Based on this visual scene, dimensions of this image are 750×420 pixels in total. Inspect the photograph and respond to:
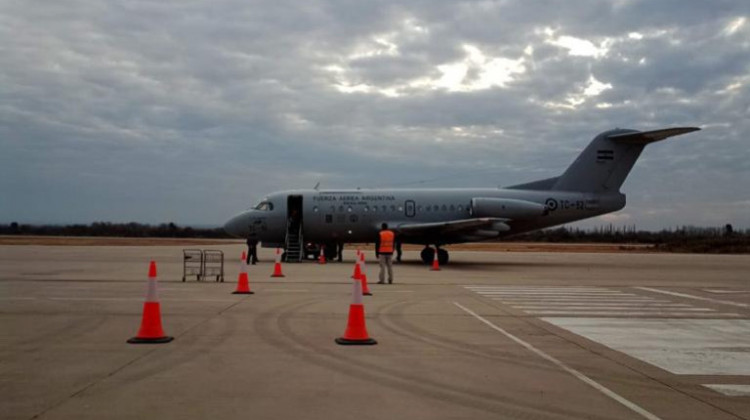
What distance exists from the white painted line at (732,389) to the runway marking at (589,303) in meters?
5.32

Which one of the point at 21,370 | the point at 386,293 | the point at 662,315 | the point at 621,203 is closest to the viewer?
the point at 21,370

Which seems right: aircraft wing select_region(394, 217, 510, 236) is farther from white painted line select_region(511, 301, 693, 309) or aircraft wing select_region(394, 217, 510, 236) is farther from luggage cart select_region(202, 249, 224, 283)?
A: white painted line select_region(511, 301, 693, 309)

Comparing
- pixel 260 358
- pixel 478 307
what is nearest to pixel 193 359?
pixel 260 358

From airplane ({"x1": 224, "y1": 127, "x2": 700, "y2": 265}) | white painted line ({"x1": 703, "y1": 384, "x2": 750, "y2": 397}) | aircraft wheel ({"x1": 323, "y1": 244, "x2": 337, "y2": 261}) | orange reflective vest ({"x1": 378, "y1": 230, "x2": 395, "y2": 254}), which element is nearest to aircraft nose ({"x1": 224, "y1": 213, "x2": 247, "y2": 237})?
airplane ({"x1": 224, "y1": 127, "x2": 700, "y2": 265})

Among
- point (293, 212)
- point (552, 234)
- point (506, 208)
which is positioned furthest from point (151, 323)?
point (552, 234)

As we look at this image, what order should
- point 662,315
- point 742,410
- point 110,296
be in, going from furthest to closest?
point 110,296 < point 662,315 < point 742,410

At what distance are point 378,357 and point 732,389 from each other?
3633mm

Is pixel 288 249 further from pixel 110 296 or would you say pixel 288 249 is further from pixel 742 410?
pixel 742 410

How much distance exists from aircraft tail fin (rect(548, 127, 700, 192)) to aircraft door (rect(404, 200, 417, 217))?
23.8 feet

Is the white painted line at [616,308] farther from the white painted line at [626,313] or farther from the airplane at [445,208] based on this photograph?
the airplane at [445,208]

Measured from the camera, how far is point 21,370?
6609 mm

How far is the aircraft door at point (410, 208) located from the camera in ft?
97.6

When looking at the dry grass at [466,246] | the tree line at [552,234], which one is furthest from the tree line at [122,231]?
the dry grass at [466,246]

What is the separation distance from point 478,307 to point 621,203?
63.0 feet
